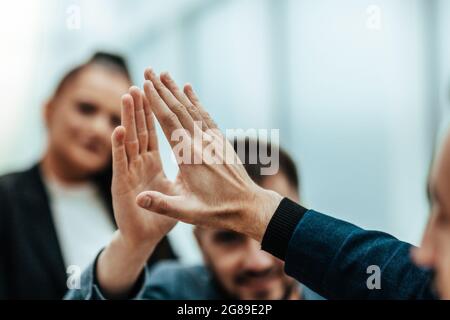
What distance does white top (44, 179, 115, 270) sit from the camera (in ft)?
5.07

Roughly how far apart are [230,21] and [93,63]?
44cm

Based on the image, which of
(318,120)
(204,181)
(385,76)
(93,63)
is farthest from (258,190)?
(93,63)

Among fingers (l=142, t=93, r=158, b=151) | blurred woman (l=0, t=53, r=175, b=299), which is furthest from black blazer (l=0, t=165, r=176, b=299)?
fingers (l=142, t=93, r=158, b=151)

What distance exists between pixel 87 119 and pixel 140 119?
81 cm

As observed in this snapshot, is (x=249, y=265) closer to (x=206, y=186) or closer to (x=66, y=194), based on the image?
(x=206, y=186)

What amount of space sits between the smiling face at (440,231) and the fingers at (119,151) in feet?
1.48

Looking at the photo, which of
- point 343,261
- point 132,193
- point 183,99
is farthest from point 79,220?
point 343,261

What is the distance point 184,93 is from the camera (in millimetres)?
868

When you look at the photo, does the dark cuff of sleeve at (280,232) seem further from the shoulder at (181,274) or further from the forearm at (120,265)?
the shoulder at (181,274)

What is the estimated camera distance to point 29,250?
4.81 feet

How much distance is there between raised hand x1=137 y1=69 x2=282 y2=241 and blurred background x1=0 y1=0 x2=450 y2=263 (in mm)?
794

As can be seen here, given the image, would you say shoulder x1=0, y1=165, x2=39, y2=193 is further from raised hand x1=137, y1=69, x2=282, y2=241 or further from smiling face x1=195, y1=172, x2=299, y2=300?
raised hand x1=137, y1=69, x2=282, y2=241

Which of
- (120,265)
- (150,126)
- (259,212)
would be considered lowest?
(120,265)

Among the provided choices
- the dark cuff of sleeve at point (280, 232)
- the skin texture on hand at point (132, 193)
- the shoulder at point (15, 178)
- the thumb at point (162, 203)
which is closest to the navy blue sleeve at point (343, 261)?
the dark cuff of sleeve at point (280, 232)
